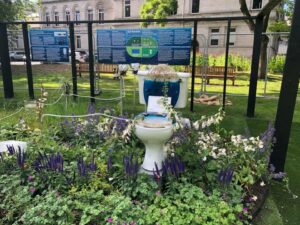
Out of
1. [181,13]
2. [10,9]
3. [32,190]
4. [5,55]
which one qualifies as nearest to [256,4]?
[181,13]

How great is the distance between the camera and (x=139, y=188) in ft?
7.62

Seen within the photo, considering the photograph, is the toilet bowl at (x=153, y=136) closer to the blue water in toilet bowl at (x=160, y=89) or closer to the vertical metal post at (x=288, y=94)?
the vertical metal post at (x=288, y=94)

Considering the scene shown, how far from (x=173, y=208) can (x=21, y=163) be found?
1.47 meters

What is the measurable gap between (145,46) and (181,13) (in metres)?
24.1

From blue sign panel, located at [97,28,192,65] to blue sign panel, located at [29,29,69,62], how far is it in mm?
969

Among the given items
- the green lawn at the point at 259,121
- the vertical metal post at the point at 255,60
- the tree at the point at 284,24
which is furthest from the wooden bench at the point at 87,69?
the tree at the point at 284,24

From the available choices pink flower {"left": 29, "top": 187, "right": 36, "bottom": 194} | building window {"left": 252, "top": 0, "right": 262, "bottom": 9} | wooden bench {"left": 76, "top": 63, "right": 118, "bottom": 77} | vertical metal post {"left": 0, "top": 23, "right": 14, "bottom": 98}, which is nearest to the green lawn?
vertical metal post {"left": 0, "top": 23, "right": 14, "bottom": 98}

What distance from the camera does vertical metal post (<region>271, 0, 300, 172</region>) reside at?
261 cm

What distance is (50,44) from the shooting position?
6648mm

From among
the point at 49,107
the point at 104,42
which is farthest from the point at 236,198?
the point at 104,42

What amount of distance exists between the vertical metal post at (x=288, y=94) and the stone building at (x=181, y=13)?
43.2ft

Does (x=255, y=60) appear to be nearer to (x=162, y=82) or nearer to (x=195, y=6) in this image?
(x=162, y=82)

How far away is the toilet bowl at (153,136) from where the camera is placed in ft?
8.34

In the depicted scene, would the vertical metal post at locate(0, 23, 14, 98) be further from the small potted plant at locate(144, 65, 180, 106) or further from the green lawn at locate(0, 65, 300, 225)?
the small potted plant at locate(144, 65, 180, 106)
